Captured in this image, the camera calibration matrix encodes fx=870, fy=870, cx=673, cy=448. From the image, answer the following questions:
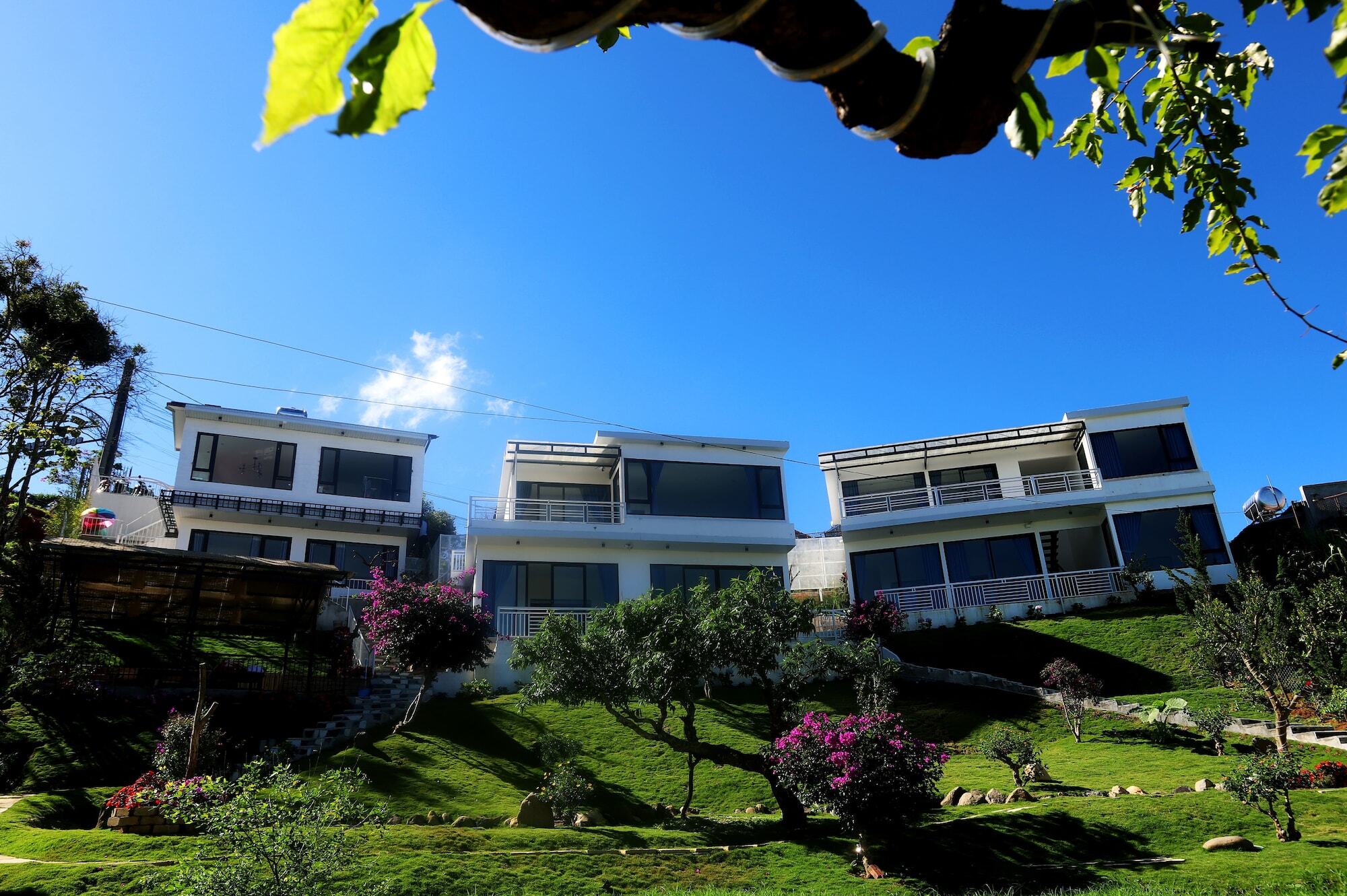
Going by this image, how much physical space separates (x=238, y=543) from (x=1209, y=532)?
110 feet

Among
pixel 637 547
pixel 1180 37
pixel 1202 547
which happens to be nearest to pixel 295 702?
pixel 637 547

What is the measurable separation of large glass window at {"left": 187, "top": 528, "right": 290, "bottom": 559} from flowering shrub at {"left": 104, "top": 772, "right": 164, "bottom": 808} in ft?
58.0

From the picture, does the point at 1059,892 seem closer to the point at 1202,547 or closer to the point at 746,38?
the point at 746,38

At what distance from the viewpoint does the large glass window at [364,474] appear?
33625mm

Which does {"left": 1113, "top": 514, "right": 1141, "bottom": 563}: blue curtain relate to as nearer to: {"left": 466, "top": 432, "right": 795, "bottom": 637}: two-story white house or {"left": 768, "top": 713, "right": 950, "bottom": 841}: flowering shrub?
{"left": 466, "top": 432, "right": 795, "bottom": 637}: two-story white house

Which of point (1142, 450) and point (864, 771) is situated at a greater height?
point (1142, 450)

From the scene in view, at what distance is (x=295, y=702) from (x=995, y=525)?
76.9ft

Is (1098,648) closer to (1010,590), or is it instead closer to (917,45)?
(1010,590)

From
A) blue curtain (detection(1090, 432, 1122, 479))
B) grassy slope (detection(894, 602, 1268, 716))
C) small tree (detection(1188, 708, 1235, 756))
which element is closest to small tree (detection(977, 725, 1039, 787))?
small tree (detection(1188, 708, 1235, 756))

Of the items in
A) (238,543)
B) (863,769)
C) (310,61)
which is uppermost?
(238,543)

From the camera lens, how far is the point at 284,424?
33.1 meters

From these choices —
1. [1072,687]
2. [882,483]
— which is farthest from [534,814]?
[882,483]

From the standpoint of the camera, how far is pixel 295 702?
20.0m

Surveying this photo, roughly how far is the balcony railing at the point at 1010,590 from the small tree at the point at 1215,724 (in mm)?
9921
